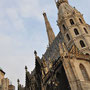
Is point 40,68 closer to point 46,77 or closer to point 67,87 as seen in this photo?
point 46,77

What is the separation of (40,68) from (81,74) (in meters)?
11.5

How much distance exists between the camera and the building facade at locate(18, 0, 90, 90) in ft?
78.8

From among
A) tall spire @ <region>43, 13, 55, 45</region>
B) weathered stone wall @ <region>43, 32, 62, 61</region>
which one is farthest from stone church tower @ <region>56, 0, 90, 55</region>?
tall spire @ <region>43, 13, 55, 45</region>

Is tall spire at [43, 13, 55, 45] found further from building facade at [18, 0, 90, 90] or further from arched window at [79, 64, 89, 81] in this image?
arched window at [79, 64, 89, 81]

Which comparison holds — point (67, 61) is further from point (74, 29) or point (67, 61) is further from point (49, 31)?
point (49, 31)

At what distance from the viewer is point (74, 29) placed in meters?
37.8

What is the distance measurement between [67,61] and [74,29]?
1423cm

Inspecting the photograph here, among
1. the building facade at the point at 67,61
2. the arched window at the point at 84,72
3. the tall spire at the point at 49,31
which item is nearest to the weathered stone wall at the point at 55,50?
the building facade at the point at 67,61

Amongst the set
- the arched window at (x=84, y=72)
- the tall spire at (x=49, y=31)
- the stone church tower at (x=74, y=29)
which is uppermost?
the tall spire at (x=49, y=31)

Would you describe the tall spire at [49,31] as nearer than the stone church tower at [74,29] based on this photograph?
No

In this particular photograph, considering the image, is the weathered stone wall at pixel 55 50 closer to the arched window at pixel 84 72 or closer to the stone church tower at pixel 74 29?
the stone church tower at pixel 74 29

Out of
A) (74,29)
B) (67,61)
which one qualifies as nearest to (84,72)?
(67,61)

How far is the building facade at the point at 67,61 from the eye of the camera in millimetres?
24013

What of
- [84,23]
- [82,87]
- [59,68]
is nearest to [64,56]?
[59,68]
